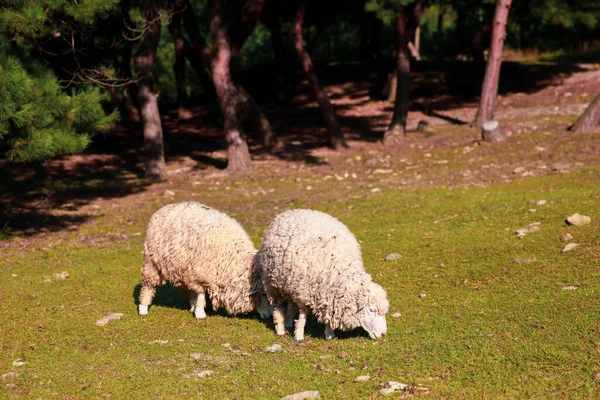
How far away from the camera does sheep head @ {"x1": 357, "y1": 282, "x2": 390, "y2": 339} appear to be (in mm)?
7535

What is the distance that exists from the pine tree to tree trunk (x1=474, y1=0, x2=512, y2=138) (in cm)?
1138

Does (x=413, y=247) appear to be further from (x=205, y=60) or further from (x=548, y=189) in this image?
(x=205, y=60)

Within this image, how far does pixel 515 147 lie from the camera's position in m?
18.4

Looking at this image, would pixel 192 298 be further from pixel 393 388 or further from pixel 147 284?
pixel 393 388

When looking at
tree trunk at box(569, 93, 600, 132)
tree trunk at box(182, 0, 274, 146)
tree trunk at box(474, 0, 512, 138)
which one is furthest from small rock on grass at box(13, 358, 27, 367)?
tree trunk at box(474, 0, 512, 138)

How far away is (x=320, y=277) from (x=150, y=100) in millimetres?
12392

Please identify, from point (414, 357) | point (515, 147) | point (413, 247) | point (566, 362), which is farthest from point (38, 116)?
point (515, 147)

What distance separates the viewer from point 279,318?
8180 millimetres

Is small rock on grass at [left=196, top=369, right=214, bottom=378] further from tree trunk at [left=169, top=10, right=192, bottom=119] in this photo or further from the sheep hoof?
tree trunk at [left=169, top=10, right=192, bottom=119]

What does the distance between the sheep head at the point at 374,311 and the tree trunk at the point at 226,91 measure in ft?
39.5

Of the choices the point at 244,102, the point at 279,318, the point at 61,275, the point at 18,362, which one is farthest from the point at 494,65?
the point at 18,362

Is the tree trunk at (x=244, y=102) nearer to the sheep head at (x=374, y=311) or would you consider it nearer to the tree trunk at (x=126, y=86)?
the tree trunk at (x=126, y=86)

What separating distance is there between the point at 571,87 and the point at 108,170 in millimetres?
17142

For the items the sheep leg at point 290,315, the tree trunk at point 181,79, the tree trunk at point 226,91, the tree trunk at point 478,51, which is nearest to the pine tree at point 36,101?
the tree trunk at point 226,91
